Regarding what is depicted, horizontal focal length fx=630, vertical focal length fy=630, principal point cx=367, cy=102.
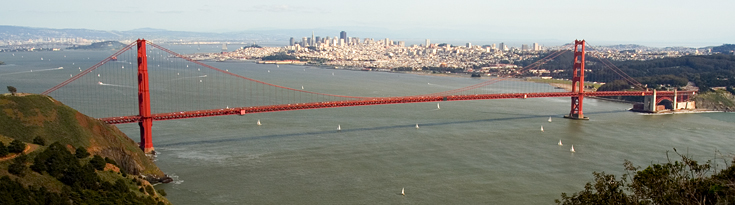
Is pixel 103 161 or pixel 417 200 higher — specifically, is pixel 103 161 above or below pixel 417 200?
above

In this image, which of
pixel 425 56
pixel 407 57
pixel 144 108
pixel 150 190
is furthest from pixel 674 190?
pixel 425 56

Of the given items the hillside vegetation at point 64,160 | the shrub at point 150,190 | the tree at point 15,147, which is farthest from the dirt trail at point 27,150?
the shrub at point 150,190

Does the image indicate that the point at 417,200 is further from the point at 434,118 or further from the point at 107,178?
the point at 434,118

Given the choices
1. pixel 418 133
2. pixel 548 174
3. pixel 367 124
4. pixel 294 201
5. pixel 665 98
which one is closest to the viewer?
pixel 294 201

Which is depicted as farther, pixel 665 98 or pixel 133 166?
pixel 665 98

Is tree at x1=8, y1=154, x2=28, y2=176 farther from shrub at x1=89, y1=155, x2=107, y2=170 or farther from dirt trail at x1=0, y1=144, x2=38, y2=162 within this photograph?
shrub at x1=89, y1=155, x2=107, y2=170

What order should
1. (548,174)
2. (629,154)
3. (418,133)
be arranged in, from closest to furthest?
(548,174) → (629,154) → (418,133)

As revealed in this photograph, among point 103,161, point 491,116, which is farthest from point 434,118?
point 103,161
